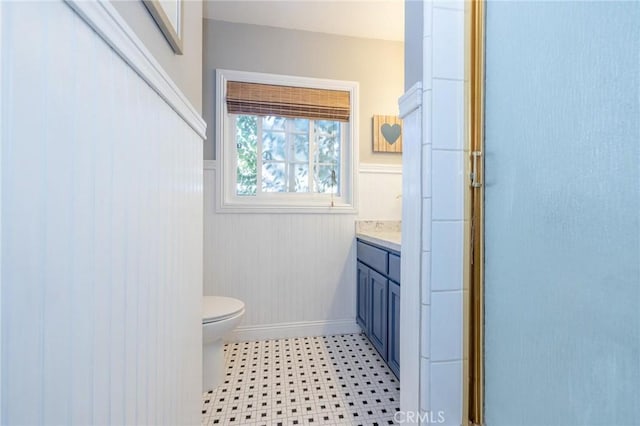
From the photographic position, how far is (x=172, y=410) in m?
0.85

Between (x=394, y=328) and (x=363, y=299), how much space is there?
585mm

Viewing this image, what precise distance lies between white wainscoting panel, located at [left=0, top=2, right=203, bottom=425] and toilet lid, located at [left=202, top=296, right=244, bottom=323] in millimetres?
679

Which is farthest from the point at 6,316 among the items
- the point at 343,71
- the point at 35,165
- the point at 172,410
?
the point at 343,71

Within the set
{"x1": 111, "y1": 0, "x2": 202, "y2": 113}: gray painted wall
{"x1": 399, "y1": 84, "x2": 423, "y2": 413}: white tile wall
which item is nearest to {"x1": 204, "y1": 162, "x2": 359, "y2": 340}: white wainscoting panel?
{"x1": 111, "y1": 0, "x2": 202, "y2": 113}: gray painted wall

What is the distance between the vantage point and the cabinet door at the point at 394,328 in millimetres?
1463

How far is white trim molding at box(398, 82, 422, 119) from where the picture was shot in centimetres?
93

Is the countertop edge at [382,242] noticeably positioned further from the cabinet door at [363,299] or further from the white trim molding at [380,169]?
the white trim molding at [380,169]

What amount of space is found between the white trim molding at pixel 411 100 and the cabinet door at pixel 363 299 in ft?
4.00

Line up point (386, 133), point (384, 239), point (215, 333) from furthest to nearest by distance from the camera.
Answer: point (386, 133) → point (384, 239) → point (215, 333)

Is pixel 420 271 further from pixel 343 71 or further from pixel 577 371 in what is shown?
pixel 343 71

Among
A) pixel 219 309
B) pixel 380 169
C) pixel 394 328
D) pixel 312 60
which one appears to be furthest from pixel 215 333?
pixel 312 60

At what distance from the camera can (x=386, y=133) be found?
2.36 meters

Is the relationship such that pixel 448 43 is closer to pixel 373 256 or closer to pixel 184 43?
pixel 184 43

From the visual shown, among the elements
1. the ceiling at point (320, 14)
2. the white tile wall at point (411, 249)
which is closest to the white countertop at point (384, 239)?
the white tile wall at point (411, 249)
